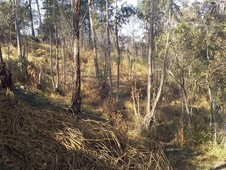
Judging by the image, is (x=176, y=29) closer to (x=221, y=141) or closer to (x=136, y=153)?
(x=221, y=141)

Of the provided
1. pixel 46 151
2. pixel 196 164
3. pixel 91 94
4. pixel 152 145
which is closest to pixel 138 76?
pixel 91 94

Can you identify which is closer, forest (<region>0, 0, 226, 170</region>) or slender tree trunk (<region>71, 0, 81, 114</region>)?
forest (<region>0, 0, 226, 170</region>)

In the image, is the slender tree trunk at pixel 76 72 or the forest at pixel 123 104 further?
the slender tree trunk at pixel 76 72

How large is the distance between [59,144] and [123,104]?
1291 centimetres

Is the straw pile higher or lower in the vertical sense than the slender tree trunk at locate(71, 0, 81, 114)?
lower

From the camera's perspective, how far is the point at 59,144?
395 centimetres

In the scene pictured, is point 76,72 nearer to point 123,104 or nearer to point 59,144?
point 59,144

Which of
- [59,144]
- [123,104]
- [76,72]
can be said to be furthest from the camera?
[123,104]

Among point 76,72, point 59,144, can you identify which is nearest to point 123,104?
point 76,72

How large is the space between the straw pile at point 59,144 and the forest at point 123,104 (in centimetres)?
1

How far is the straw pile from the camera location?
361 centimetres

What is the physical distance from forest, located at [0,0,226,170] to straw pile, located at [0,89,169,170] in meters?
0.01

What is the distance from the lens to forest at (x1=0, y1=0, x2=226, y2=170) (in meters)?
3.95

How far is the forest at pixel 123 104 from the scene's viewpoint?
12.9ft
